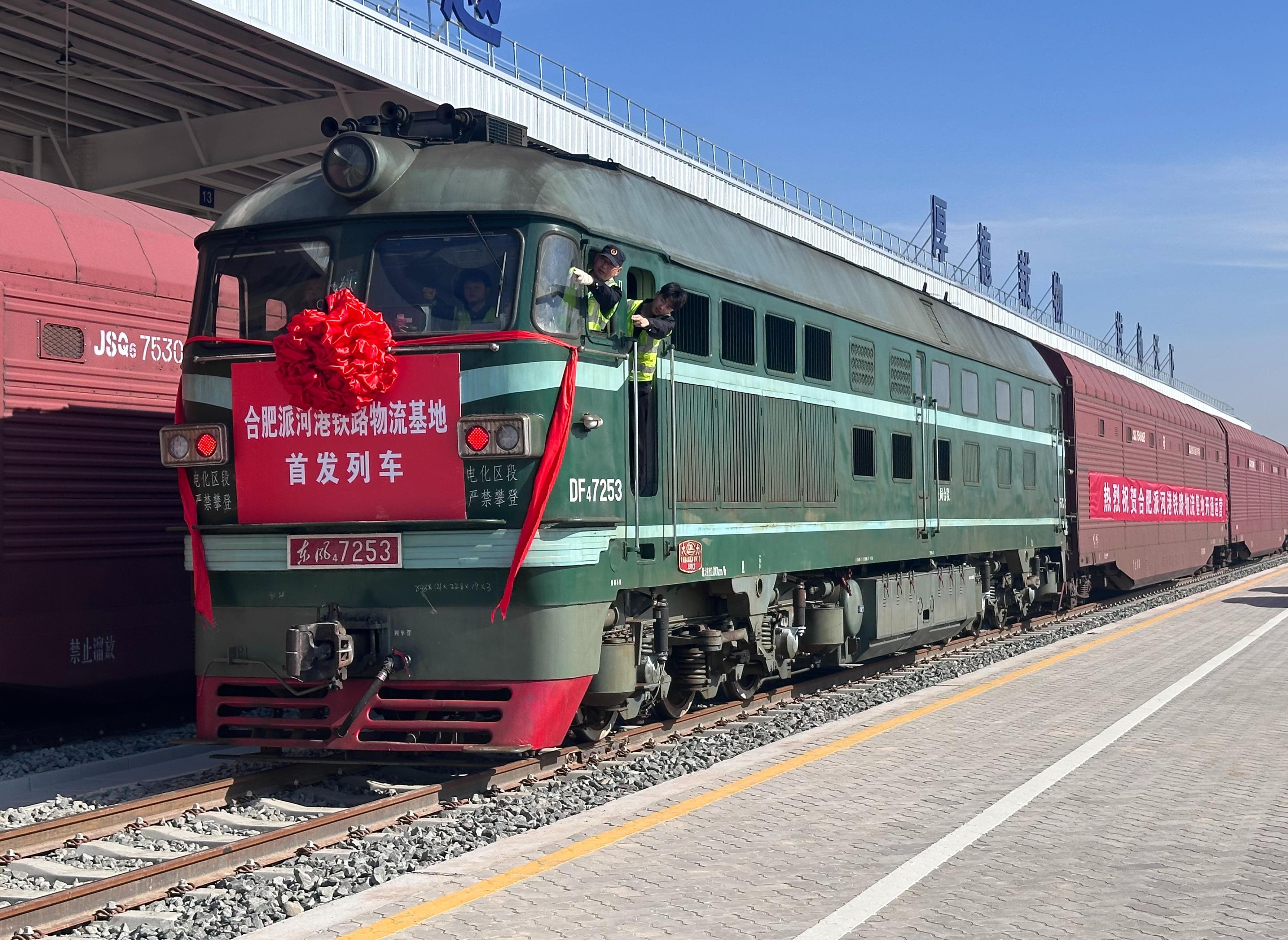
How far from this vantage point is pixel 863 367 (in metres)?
12.5

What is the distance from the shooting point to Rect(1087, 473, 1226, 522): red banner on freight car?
838 inches

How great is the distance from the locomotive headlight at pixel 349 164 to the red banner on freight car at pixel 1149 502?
1524cm

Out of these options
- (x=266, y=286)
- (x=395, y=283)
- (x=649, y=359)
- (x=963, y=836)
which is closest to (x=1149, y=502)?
(x=649, y=359)

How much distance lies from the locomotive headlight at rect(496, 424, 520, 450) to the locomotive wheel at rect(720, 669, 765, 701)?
4.07m

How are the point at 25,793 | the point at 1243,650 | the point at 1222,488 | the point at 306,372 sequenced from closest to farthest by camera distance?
1. the point at 306,372
2. the point at 25,793
3. the point at 1243,650
4. the point at 1222,488

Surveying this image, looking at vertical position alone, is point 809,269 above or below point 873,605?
above

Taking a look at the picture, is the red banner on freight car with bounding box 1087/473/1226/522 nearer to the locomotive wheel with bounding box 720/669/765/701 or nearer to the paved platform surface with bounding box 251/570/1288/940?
the locomotive wheel with bounding box 720/669/765/701

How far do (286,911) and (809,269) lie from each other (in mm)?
7770

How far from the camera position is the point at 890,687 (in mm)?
12602

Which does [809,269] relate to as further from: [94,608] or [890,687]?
[94,608]

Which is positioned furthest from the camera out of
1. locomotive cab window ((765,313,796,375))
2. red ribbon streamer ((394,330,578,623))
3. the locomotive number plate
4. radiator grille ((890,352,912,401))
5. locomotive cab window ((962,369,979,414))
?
locomotive cab window ((962,369,979,414))

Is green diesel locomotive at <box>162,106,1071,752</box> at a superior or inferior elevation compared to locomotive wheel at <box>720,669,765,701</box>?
superior

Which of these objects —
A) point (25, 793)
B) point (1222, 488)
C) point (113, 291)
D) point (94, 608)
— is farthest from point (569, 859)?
point (1222, 488)

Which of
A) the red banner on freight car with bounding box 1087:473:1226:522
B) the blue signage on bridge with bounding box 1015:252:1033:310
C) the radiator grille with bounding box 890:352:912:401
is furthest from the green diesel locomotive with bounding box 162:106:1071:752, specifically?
the blue signage on bridge with bounding box 1015:252:1033:310
